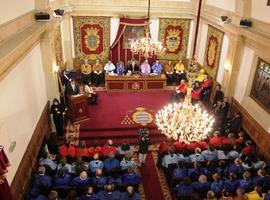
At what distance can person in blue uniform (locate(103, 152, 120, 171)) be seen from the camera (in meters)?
7.69

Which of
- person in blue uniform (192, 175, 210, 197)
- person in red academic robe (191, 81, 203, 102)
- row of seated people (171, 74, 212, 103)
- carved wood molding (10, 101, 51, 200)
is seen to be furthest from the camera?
person in red academic robe (191, 81, 203, 102)

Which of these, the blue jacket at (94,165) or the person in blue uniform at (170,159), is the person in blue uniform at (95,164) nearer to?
the blue jacket at (94,165)

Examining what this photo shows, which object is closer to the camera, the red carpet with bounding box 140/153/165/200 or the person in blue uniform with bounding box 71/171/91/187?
the person in blue uniform with bounding box 71/171/91/187

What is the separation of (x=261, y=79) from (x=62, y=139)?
686 centimetres

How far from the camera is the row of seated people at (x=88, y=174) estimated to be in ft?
22.6

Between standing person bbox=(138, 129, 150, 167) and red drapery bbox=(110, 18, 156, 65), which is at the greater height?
red drapery bbox=(110, 18, 156, 65)

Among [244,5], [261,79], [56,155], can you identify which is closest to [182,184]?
[56,155]

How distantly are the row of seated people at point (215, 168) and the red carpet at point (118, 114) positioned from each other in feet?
6.94

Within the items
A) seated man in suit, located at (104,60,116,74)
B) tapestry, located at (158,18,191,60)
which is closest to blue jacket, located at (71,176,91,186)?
seated man in suit, located at (104,60,116,74)

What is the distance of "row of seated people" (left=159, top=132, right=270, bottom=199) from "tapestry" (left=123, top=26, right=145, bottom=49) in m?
7.47

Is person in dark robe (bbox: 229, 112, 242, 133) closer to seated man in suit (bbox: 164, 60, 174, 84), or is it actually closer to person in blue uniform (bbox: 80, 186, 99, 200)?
seated man in suit (bbox: 164, 60, 174, 84)

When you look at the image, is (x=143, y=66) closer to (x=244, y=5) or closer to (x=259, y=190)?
(x=244, y=5)

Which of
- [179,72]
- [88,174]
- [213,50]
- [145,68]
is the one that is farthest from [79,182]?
[179,72]

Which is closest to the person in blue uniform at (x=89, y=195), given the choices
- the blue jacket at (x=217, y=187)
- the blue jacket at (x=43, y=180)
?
the blue jacket at (x=43, y=180)
